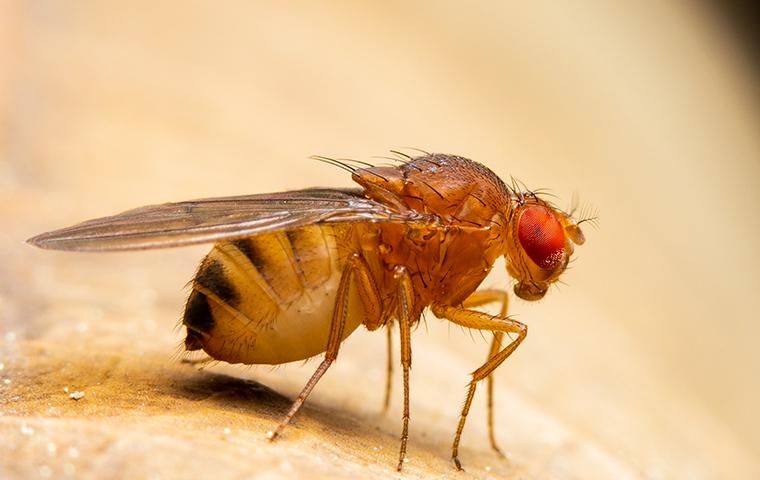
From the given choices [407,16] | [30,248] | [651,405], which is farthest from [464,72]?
[30,248]

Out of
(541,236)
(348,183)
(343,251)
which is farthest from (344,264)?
(348,183)

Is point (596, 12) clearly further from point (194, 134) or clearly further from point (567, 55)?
point (194, 134)

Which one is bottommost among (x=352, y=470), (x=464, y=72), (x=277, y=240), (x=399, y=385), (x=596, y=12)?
(x=399, y=385)

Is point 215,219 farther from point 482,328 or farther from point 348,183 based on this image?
point 348,183

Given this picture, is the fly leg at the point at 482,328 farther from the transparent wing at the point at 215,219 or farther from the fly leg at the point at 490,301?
the transparent wing at the point at 215,219

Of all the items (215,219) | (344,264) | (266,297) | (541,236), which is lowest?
(266,297)

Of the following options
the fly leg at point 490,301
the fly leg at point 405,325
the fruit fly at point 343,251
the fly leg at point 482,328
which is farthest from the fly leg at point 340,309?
the fly leg at point 490,301

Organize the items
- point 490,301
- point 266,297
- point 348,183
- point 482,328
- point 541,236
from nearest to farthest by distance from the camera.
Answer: point 266,297 < point 482,328 < point 541,236 < point 490,301 < point 348,183
